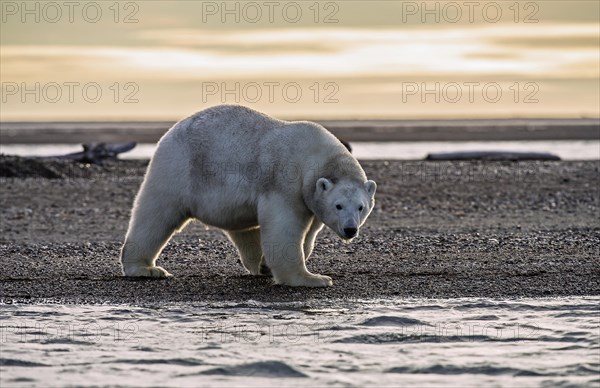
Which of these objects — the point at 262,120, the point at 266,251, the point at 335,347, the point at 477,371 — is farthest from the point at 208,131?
the point at 477,371

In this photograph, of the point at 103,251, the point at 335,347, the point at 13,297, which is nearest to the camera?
the point at 335,347

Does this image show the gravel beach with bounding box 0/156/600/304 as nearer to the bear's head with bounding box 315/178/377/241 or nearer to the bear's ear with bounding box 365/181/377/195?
the bear's head with bounding box 315/178/377/241

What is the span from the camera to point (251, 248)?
1079 cm

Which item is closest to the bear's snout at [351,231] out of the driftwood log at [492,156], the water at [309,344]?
Result: the water at [309,344]

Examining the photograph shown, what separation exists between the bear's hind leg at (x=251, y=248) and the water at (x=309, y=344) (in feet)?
4.60

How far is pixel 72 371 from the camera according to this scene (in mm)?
7180

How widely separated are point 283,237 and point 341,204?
0.59 meters

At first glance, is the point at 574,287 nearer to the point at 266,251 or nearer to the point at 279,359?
the point at 266,251

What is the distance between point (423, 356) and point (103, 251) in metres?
6.19

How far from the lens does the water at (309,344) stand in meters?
7.06

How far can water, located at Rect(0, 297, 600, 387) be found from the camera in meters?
7.06

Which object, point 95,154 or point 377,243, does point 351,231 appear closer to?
point 377,243

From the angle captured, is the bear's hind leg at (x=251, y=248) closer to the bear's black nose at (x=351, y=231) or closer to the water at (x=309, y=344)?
the water at (x=309, y=344)

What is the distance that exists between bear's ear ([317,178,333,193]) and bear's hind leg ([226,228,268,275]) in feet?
4.51
